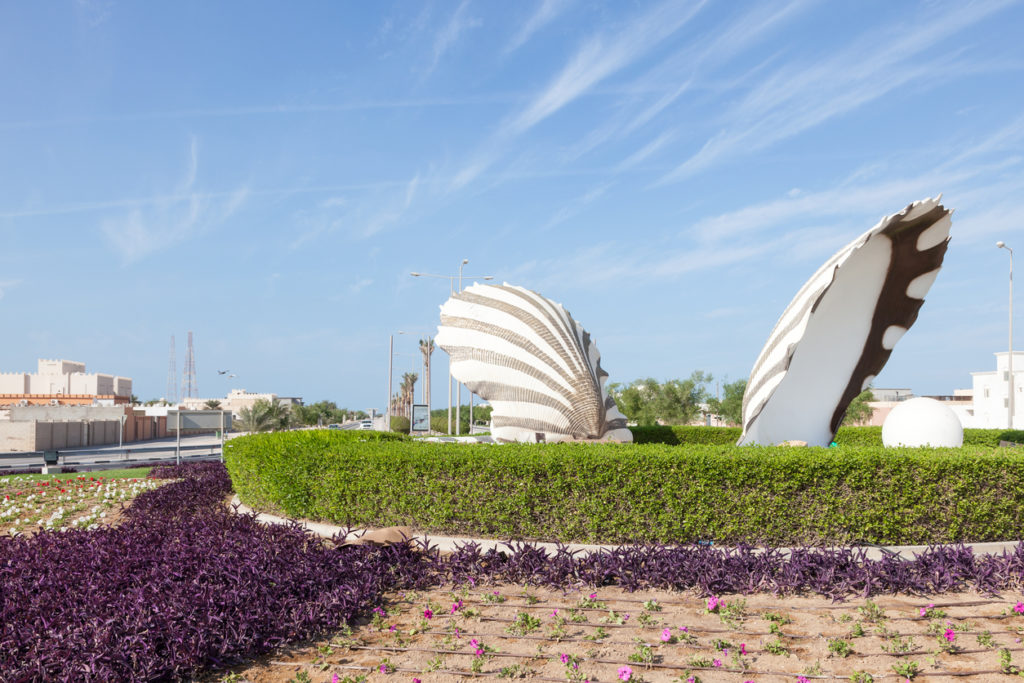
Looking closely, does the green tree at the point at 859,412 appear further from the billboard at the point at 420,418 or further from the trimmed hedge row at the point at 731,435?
the trimmed hedge row at the point at 731,435

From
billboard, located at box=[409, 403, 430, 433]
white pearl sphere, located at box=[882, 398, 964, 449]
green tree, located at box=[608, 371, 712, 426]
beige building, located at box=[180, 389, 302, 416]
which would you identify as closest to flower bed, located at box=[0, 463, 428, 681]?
white pearl sphere, located at box=[882, 398, 964, 449]

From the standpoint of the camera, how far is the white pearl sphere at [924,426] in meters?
11.4

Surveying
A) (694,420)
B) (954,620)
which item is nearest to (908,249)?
(954,620)

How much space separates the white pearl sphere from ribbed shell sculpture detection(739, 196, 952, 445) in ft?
5.13

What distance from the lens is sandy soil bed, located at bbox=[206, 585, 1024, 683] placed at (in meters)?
4.29

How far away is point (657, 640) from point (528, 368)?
861cm

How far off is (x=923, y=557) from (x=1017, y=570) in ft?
2.39

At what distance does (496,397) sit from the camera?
13.5 m

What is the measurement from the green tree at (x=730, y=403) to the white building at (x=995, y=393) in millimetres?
26277

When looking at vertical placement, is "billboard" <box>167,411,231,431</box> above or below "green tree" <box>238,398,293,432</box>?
above

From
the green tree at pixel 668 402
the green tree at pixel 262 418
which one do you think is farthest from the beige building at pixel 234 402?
the green tree at pixel 668 402

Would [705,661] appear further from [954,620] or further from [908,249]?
[908,249]

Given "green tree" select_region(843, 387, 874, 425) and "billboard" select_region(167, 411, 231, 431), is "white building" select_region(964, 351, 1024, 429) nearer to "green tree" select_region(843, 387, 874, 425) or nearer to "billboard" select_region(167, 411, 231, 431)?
"green tree" select_region(843, 387, 874, 425)

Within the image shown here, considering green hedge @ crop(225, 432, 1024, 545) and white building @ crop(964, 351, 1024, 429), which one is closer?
green hedge @ crop(225, 432, 1024, 545)
